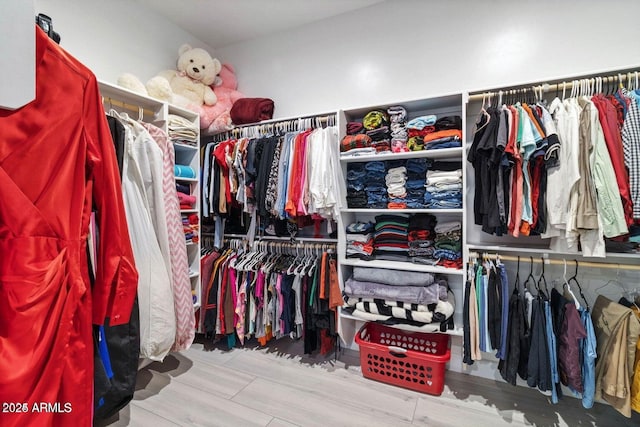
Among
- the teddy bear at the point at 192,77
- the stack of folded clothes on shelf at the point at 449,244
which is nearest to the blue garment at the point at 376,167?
the stack of folded clothes on shelf at the point at 449,244

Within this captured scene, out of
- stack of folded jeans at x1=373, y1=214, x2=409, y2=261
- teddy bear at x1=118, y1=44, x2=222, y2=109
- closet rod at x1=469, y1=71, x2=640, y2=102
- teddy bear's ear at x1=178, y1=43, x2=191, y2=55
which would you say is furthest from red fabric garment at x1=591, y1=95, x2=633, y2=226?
teddy bear's ear at x1=178, y1=43, x2=191, y2=55

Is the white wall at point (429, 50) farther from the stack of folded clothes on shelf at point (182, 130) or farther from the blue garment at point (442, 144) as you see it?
the stack of folded clothes on shelf at point (182, 130)

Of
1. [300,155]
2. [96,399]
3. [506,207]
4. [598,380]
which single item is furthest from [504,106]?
[96,399]

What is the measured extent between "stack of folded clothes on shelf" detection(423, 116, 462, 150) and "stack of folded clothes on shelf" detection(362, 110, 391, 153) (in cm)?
28

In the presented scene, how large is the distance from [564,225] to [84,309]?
86.7 inches

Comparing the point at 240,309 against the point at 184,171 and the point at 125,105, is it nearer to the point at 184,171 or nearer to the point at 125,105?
the point at 184,171

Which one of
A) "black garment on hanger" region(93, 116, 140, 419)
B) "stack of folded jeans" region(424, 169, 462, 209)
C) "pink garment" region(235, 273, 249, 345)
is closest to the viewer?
"black garment on hanger" region(93, 116, 140, 419)

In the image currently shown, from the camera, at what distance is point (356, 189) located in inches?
89.6

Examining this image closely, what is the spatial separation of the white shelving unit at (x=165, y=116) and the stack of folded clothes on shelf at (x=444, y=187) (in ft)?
6.03

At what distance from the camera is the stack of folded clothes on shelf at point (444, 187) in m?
1.97

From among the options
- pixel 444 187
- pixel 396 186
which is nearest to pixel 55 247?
pixel 396 186

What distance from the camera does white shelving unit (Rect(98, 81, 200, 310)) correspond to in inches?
78.7

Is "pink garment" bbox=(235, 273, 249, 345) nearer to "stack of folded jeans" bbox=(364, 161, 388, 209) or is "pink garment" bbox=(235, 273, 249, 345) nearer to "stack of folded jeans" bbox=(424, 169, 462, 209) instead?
"stack of folded jeans" bbox=(364, 161, 388, 209)

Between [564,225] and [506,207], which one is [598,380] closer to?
[564,225]
